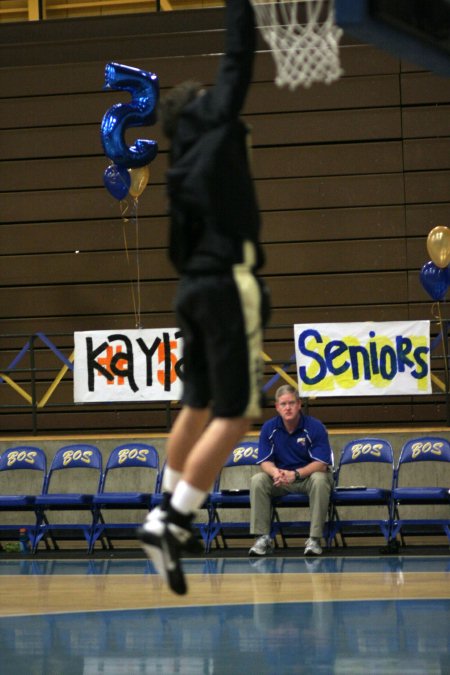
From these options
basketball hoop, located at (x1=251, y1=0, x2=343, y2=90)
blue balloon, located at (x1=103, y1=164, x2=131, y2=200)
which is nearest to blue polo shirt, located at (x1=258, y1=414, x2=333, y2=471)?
blue balloon, located at (x1=103, y1=164, x2=131, y2=200)

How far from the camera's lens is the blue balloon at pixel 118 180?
12.2 metres

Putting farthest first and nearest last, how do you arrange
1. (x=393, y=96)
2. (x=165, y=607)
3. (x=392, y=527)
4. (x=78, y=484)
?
(x=393, y=96) → (x=78, y=484) → (x=392, y=527) → (x=165, y=607)

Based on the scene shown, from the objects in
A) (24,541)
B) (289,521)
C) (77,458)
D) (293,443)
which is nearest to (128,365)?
(77,458)

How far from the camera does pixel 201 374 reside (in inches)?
139

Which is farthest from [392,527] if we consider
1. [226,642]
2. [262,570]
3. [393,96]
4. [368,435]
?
[393,96]

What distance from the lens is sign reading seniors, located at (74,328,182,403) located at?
11.1 meters

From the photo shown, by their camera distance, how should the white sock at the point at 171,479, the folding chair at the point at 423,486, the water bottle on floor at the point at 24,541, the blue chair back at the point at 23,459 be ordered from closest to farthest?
the white sock at the point at 171,479, the folding chair at the point at 423,486, the water bottle on floor at the point at 24,541, the blue chair back at the point at 23,459

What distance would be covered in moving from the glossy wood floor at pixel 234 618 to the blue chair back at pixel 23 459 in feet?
5.26

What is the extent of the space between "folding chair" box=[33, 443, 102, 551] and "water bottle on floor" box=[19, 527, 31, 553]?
0.22 meters

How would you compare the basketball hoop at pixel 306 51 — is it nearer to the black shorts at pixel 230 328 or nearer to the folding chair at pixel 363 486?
the black shorts at pixel 230 328

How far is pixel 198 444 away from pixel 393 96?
10.9 m

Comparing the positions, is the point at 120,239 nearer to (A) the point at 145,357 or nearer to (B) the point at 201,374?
(A) the point at 145,357

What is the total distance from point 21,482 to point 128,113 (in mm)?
4005

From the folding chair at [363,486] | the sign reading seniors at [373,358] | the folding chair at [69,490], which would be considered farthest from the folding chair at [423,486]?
the folding chair at [69,490]
